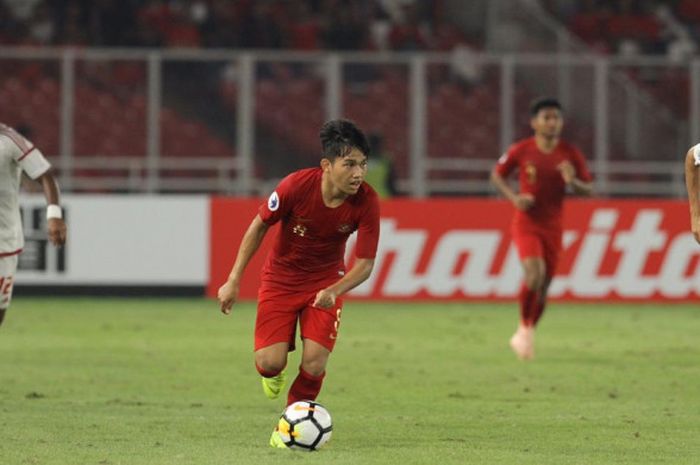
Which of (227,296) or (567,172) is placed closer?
(227,296)

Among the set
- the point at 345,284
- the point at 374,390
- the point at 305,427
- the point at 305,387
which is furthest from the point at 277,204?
the point at 374,390

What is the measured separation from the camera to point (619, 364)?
1394 cm

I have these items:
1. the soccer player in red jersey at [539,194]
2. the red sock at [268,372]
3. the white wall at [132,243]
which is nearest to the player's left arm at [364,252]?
the red sock at [268,372]

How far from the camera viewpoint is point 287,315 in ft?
30.5

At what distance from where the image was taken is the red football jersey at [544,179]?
14.8 meters

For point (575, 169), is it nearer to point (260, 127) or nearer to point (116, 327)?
point (116, 327)

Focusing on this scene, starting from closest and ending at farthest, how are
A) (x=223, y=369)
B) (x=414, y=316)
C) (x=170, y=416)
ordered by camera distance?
Result: (x=170, y=416)
(x=223, y=369)
(x=414, y=316)

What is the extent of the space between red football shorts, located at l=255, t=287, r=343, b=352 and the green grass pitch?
0.59 meters

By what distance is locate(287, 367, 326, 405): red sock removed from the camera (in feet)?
29.8

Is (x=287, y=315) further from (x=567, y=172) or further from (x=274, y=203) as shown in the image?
(x=567, y=172)

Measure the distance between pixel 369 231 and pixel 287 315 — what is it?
2.41 ft

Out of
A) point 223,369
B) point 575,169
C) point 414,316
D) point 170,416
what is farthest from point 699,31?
point 170,416

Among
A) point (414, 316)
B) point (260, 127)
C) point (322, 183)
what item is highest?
point (322, 183)

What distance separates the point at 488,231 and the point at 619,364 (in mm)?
7037
